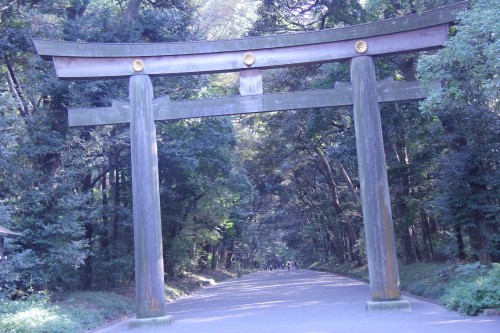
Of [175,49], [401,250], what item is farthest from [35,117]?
[401,250]

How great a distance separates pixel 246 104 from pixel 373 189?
378cm

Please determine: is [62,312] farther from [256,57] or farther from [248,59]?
[256,57]

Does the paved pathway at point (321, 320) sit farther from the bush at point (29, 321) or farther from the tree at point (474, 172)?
the tree at point (474, 172)

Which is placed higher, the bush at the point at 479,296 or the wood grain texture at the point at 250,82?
the wood grain texture at the point at 250,82

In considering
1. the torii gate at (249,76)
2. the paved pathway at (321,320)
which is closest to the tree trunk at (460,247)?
the paved pathway at (321,320)

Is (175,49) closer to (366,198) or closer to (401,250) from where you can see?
(366,198)

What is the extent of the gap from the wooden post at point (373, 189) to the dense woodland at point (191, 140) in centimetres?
145

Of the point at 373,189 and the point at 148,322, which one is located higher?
the point at 373,189

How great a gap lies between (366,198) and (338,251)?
34.8 m

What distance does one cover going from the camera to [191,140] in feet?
80.9

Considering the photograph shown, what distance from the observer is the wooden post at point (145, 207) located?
42.7ft

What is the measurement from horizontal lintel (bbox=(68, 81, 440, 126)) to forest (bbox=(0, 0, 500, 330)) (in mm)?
1146

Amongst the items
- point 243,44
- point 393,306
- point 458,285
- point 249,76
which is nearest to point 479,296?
point 393,306

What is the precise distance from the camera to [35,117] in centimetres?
1830
